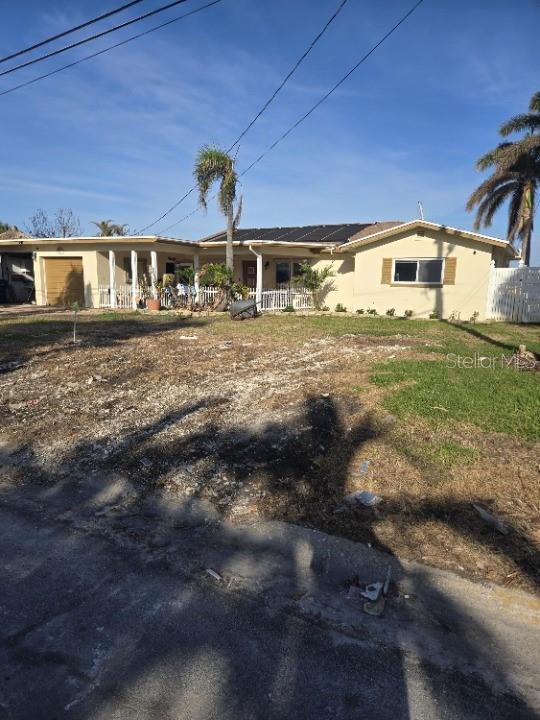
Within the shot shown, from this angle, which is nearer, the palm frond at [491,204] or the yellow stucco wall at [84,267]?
the yellow stucco wall at [84,267]

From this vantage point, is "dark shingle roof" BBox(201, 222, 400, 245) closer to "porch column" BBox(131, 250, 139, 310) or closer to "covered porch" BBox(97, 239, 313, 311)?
"covered porch" BBox(97, 239, 313, 311)

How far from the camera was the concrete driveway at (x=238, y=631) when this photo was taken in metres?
2.06

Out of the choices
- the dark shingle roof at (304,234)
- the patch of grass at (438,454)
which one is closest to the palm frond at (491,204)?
the dark shingle roof at (304,234)

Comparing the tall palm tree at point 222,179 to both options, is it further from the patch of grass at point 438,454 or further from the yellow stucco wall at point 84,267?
the patch of grass at point 438,454

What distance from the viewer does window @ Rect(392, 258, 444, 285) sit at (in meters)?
17.6

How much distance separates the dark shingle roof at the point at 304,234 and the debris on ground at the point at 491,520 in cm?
1676

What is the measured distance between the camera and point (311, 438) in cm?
497

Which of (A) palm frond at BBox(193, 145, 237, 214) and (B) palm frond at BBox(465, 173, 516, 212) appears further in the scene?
(B) palm frond at BBox(465, 173, 516, 212)

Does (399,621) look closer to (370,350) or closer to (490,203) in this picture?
(370,350)

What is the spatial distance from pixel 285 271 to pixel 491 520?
19304mm

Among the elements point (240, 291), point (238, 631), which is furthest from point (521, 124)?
point (238, 631)

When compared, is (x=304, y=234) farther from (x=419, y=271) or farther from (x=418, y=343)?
(x=418, y=343)

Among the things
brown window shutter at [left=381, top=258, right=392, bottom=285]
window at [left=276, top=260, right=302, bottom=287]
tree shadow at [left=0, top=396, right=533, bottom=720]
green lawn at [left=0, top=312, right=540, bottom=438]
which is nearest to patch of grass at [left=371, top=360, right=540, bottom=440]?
green lawn at [left=0, top=312, right=540, bottom=438]

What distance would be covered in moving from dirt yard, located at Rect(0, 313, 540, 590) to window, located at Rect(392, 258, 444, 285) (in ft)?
29.1
